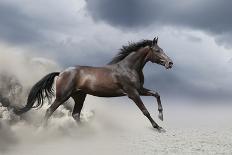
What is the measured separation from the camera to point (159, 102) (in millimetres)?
12500

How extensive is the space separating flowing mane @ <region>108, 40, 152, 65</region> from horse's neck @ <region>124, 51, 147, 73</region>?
219 mm

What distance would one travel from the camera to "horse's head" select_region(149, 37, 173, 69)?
12891mm

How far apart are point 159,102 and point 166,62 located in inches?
45.3

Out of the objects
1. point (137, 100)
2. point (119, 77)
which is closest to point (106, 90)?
point (119, 77)

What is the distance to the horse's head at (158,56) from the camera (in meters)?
12.9

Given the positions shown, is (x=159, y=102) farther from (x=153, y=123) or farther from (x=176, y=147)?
(x=176, y=147)

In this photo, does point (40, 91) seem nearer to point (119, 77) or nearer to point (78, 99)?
point (78, 99)

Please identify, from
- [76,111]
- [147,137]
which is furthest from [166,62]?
[76,111]

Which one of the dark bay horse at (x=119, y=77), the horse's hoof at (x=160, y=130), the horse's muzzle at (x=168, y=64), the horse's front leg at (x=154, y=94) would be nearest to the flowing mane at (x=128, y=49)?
the dark bay horse at (x=119, y=77)

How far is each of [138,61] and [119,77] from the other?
2.38ft

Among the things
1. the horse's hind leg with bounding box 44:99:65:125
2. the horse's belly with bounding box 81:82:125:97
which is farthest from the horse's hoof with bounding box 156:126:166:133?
the horse's hind leg with bounding box 44:99:65:125

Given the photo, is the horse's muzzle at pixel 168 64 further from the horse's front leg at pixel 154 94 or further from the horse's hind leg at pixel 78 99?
the horse's hind leg at pixel 78 99

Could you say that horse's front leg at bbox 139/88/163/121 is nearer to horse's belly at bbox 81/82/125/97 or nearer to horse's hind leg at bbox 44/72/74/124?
horse's belly at bbox 81/82/125/97

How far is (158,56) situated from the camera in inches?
510
